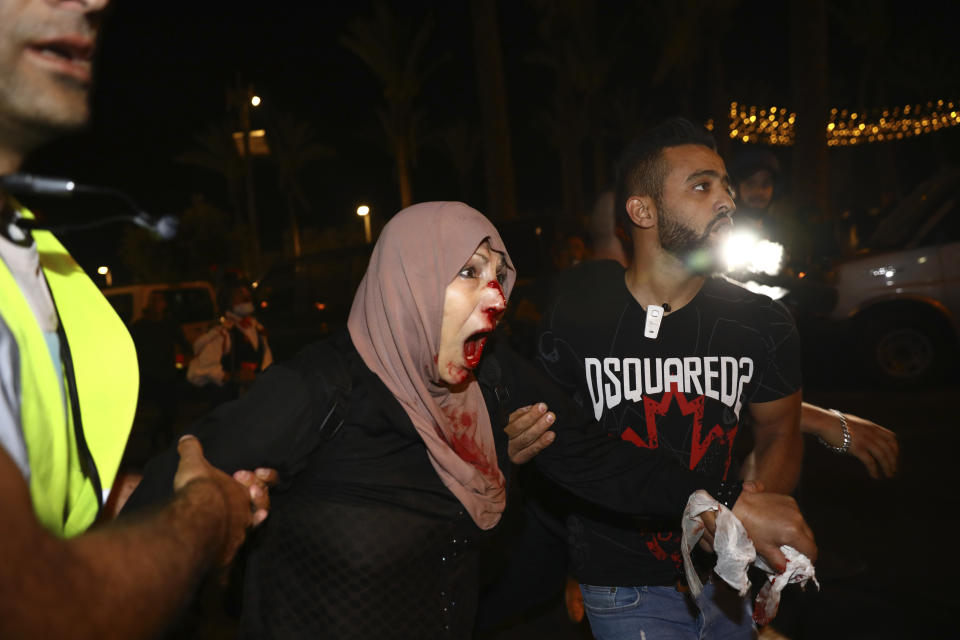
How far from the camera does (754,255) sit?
4.49 metres

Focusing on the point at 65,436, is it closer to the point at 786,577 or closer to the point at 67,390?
the point at 67,390

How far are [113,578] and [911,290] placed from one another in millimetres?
10306

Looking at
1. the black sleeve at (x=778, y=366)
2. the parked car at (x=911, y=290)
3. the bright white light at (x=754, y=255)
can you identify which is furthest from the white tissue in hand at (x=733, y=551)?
the parked car at (x=911, y=290)

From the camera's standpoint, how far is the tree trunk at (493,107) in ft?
58.6

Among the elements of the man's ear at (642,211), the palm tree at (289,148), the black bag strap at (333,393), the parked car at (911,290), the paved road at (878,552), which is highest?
the palm tree at (289,148)

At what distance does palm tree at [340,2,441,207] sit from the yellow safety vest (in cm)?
2699

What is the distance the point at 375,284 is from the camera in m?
2.34

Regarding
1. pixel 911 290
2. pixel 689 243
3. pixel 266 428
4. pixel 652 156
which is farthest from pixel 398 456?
pixel 911 290

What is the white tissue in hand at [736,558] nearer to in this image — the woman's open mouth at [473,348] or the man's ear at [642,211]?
the woman's open mouth at [473,348]

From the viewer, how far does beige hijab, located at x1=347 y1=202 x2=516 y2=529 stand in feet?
7.00

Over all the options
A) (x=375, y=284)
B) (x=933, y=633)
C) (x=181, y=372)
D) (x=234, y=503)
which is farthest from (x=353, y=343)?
(x=181, y=372)

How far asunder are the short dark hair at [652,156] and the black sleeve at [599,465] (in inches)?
34.4

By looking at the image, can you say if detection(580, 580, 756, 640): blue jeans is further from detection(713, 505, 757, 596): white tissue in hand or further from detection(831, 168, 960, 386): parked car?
detection(831, 168, 960, 386): parked car

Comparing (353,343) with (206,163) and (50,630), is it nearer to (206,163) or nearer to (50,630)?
(50,630)
